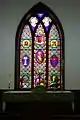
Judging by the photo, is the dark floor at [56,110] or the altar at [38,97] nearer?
the dark floor at [56,110]

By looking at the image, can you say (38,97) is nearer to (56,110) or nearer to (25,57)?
(56,110)

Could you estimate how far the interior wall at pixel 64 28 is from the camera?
9.01 m

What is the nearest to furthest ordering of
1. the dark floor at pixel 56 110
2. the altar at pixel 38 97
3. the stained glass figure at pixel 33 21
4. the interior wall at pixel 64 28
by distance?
the dark floor at pixel 56 110
the altar at pixel 38 97
the interior wall at pixel 64 28
the stained glass figure at pixel 33 21

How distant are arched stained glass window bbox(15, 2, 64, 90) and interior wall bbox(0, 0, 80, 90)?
0.18 meters

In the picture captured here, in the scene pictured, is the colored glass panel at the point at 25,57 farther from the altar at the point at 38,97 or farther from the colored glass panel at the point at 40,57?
the altar at the point at 38,97

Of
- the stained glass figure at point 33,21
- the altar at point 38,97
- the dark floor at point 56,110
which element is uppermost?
the stained glass figure at point 33,21

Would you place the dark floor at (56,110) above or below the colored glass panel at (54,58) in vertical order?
below

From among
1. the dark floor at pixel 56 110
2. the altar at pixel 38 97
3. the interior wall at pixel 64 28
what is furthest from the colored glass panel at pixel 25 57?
the altar at pixel 38 97

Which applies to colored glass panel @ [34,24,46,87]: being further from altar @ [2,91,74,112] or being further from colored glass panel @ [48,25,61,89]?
altar @ [2,91,74,112]

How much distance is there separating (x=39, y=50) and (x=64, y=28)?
120 cm

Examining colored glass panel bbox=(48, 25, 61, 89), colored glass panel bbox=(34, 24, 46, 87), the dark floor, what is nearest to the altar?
the dark floor

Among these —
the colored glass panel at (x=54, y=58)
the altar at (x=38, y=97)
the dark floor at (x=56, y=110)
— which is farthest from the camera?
the colored glass panel at (x=54, y=58)

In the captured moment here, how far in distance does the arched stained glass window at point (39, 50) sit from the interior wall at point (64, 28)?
0.60ft

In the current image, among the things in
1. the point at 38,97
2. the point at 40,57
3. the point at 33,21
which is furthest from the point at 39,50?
the point at 38,97
